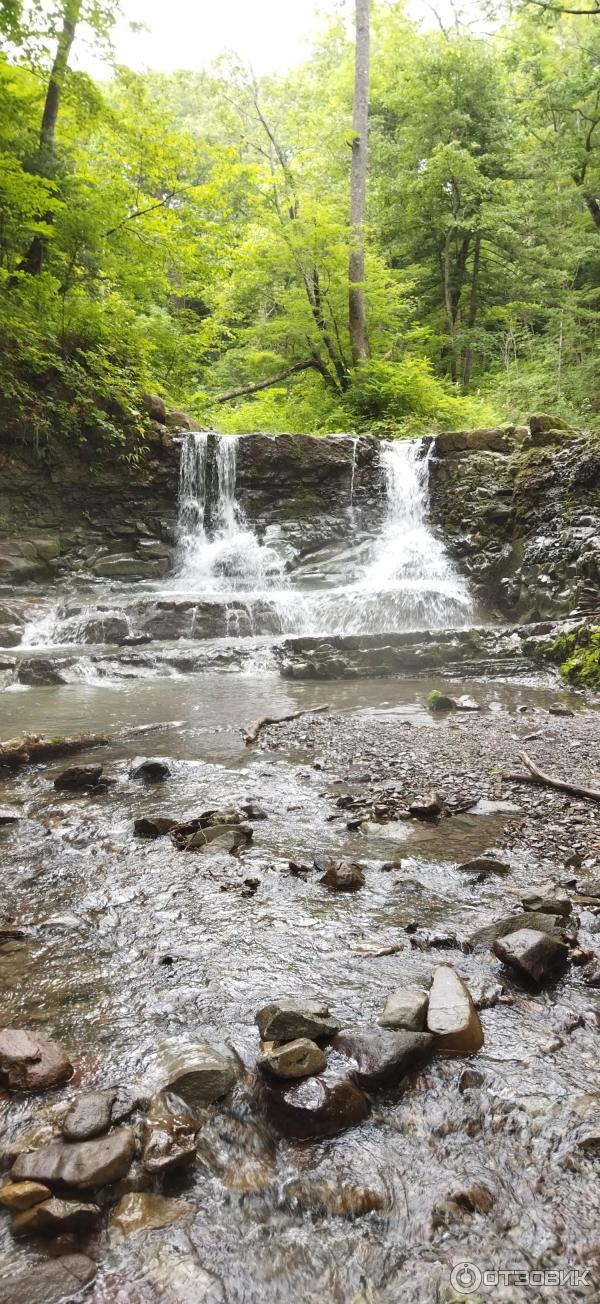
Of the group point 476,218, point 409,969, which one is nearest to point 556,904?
point 409,969

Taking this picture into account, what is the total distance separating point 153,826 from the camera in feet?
11.3

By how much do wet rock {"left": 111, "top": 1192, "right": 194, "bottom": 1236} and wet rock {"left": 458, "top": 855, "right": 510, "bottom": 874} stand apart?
6.17ft

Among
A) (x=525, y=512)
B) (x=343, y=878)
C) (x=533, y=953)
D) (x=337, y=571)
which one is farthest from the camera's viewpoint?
(x=337, y=571)

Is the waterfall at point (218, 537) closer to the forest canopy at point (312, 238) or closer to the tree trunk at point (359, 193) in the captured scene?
the forest canopy at point (312, 238)

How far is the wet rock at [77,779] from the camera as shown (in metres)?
4.20

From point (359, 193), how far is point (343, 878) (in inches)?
752

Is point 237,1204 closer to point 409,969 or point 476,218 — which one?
point 409,969

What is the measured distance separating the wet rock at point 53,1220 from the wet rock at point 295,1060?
0.53 m

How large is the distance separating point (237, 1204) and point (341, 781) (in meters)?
3.00

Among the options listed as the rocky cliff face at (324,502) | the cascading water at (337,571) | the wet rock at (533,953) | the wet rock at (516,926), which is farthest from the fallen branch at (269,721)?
the rocky cliff face at (324,502)

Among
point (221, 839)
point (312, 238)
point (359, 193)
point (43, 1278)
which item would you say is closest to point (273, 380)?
point (312, 238)

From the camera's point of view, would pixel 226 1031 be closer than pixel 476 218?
Yes

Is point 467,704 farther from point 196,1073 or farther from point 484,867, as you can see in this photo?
point 196,1073

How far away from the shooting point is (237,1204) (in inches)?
55.3
